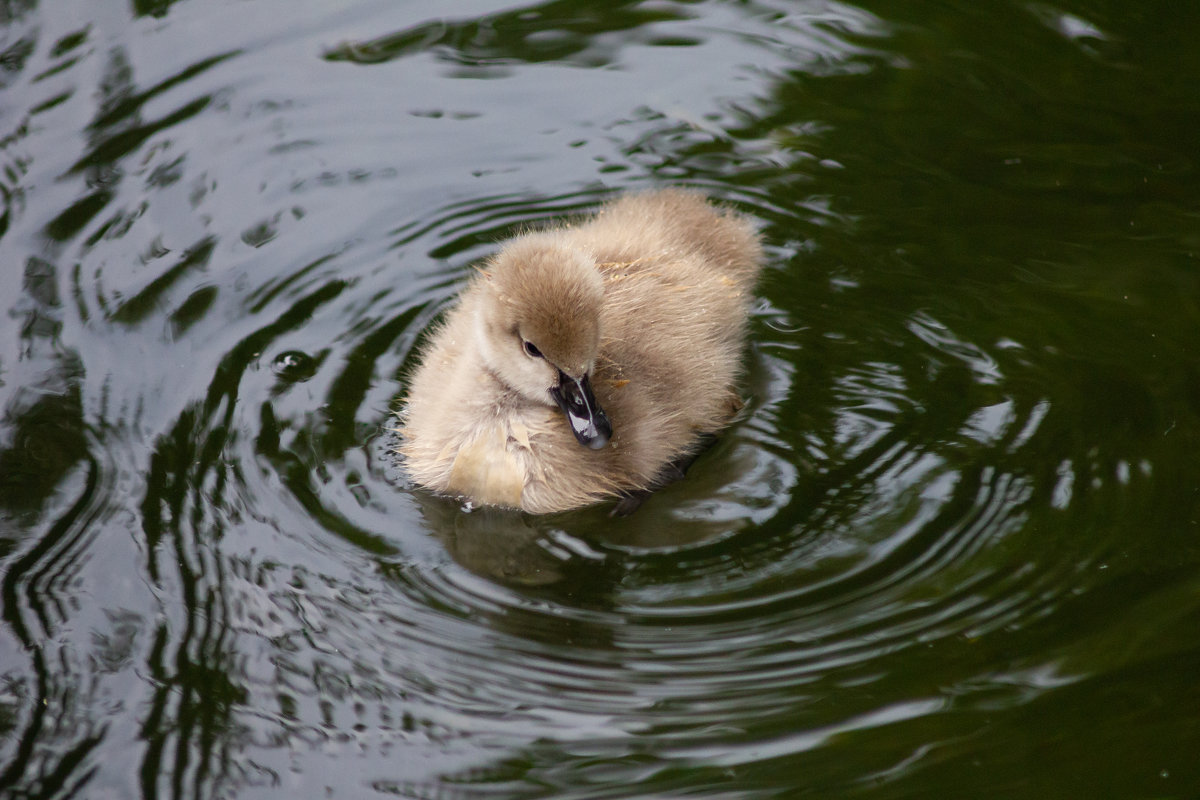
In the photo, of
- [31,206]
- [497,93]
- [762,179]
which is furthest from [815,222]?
[31,206]

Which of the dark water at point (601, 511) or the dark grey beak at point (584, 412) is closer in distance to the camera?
the dark water at point (601, 511)

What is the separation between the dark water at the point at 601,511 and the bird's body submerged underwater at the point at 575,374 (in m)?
0.13

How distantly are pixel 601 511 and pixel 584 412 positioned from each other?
0.37 meters

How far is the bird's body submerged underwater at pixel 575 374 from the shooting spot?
153 inches

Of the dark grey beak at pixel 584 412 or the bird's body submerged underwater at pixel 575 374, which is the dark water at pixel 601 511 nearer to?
the bird's body submerged underwater at pixel 575 374

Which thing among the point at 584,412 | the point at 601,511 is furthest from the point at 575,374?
the point at 601,511

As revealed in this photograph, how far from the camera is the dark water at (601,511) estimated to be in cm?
315

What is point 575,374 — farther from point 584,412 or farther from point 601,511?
point 601,511

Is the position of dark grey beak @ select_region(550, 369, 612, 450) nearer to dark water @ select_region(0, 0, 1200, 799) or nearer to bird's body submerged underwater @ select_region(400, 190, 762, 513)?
bird's body submerged underwater @ select_region(400, 190, 762, 513)

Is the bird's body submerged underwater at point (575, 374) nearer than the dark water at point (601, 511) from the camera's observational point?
No

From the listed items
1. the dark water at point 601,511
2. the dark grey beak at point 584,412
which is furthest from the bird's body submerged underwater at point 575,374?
the dark water at point 601,511

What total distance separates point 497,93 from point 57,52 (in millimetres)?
2103

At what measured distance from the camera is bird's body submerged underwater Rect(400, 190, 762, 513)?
3.90 meters

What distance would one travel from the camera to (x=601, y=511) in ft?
13.6
